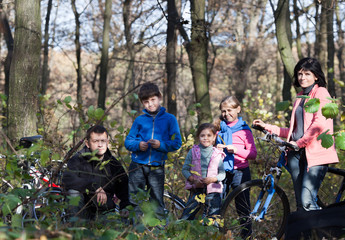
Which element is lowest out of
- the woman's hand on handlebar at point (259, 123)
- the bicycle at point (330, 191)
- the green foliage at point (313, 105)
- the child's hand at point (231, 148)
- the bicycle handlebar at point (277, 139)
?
the bicycle at point (330, 191)

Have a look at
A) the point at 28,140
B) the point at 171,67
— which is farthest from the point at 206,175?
the point at 171,67

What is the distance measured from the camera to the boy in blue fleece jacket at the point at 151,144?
4836 mm

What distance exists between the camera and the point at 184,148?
6.95 meters

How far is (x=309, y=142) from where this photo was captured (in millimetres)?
4348

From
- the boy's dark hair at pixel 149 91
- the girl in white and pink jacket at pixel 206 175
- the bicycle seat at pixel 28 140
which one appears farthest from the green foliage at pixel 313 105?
the bicycle seat at pixel 28 140

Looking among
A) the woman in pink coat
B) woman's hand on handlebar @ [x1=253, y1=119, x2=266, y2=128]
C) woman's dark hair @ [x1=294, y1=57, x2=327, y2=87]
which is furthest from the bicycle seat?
woman's dark hair @ [x1=294, y1=57, x2=327, y2=87]

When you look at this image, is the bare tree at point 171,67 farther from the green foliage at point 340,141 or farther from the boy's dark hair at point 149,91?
the green foliage at point 340,141

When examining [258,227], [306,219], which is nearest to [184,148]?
[258,227]

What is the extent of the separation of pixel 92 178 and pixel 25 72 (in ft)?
9.62

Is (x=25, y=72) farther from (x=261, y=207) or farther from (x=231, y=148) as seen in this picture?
(x=261, y=207)

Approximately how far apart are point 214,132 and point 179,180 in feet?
6.25

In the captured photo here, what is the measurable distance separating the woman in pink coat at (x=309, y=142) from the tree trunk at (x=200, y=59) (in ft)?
12.3

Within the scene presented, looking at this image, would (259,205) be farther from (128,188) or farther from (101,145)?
(101,145)

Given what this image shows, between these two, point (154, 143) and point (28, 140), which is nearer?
point (154, 143)
